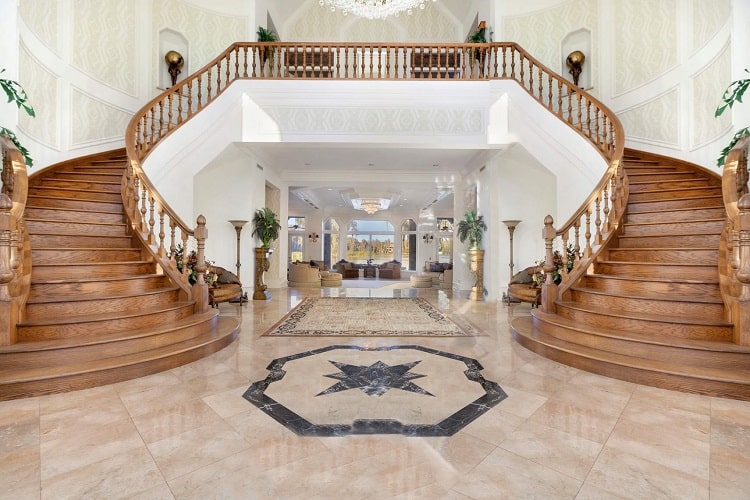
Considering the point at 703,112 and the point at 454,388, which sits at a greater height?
the point at 703,112

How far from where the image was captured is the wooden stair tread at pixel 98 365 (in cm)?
246

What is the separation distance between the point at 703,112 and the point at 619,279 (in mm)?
3838

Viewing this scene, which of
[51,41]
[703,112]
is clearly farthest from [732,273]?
[51,41]

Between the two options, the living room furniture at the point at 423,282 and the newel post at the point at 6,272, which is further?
the living room furniture at the point at 423,282

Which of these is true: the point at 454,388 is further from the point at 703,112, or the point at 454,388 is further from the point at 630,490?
the point at 703,112

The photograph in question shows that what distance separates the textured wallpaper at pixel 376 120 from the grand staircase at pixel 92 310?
3090mm

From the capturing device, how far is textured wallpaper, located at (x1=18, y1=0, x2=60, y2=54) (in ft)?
17.1

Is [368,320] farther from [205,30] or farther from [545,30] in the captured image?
[205,30]

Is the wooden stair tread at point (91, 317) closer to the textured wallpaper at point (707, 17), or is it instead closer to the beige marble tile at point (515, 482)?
the beige marble tile at point (515, 482)

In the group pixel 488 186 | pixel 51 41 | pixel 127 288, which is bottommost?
pixel 127 288

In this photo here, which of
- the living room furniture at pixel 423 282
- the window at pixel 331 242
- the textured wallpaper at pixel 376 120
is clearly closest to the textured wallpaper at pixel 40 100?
the textured wallpaper at pixel 376 120

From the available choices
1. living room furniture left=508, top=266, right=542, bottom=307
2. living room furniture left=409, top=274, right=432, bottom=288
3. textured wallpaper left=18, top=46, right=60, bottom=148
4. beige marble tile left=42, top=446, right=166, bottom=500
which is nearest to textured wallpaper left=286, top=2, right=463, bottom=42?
textured wallpaper left=18, top=46, right=60, bottom=148

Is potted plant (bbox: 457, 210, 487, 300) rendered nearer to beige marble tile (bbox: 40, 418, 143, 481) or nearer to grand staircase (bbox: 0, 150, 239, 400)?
grand staircase (bbox: 0, 150, 239, 400)

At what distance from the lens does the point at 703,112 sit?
17.6 ft
